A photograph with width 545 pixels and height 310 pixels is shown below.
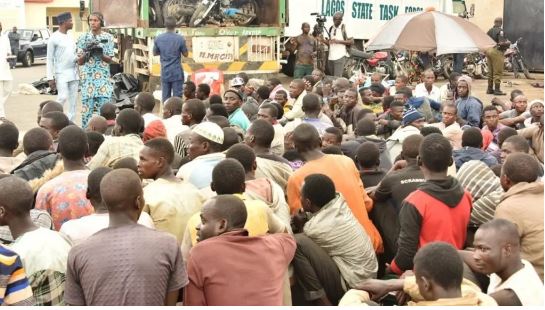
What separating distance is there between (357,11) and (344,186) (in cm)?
1544

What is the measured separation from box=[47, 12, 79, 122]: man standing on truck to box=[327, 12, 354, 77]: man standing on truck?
676 cm

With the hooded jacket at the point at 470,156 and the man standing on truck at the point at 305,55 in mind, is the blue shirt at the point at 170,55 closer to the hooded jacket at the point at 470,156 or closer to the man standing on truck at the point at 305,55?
the man standing on truck at the point at 305,55

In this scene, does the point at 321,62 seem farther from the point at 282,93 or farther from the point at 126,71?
the point at 282,93

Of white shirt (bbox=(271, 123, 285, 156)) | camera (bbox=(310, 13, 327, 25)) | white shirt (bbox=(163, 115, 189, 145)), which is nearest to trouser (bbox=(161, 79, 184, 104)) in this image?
white shirt (bbox=(163, 115, 189, 145))

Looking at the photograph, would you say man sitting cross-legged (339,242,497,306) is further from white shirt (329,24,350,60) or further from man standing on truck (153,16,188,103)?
white shirt (329,24,350,60)

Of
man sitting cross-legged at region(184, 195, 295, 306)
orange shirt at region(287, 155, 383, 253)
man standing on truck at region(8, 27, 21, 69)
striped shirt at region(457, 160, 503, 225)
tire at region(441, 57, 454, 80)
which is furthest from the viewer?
man standing on truck at region(8, 27, 21, 69)

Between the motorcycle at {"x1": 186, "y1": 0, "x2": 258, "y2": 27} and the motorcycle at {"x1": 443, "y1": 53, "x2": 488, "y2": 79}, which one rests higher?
the motorcycle at {"x1": 186, "y1": 0, "x2": 258, "y2": 27}

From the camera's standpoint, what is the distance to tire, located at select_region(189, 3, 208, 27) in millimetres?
16156

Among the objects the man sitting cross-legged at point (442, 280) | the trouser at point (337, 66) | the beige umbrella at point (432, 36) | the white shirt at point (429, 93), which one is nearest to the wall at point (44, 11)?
the trouser at point (337, 66)

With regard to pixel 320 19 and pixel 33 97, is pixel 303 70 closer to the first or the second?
pixel 320 19

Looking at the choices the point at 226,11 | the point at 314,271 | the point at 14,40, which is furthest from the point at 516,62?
the point at 314,271

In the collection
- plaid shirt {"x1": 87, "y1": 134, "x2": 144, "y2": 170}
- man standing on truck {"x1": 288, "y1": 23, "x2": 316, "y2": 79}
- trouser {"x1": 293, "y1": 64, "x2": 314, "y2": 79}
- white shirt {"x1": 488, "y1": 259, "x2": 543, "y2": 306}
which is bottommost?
white shirt {"x1": 488, "y1": 259, "x2": 543, "y2": 306}

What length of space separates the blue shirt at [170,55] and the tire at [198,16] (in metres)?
3.43

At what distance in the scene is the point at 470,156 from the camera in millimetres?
6578
